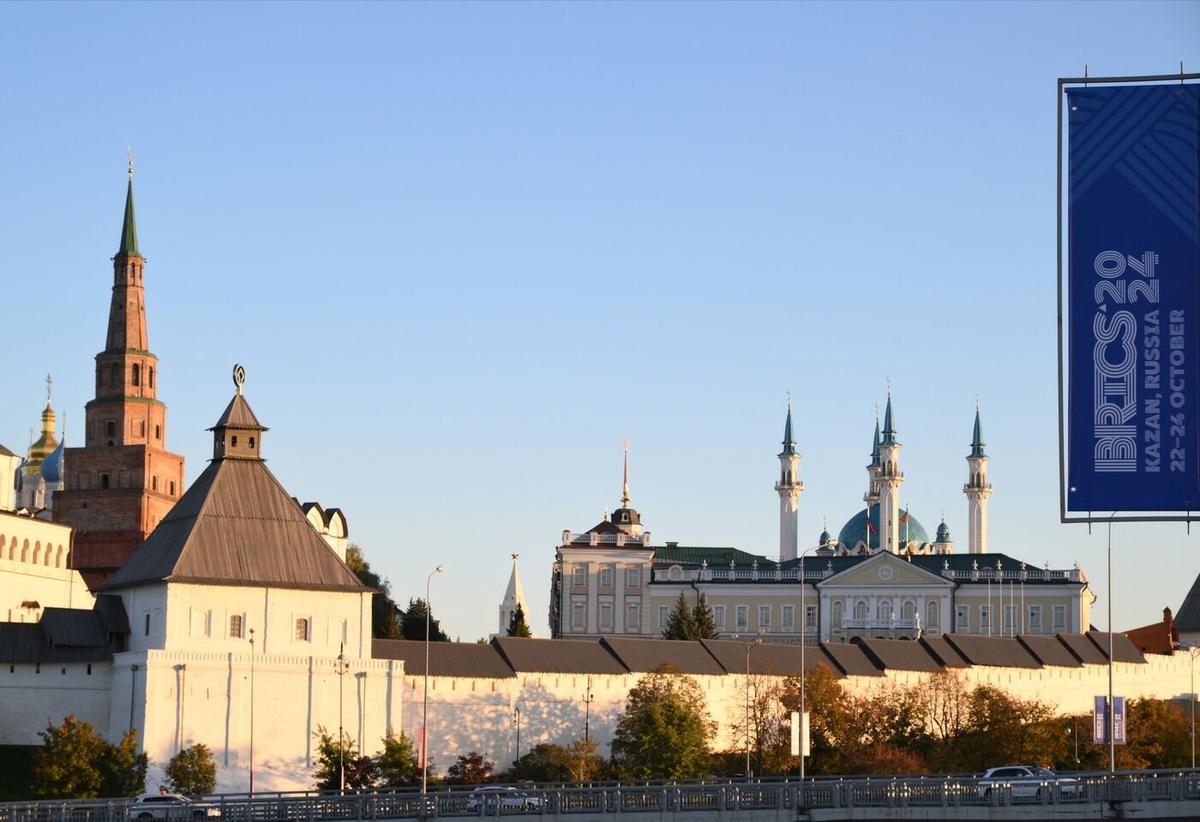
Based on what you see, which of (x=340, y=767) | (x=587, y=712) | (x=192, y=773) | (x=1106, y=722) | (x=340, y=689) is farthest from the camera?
(x=587, y=712)

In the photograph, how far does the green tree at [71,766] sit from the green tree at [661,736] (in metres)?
27.2

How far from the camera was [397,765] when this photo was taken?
3787 inches

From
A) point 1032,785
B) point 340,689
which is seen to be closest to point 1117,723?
point 1032,785

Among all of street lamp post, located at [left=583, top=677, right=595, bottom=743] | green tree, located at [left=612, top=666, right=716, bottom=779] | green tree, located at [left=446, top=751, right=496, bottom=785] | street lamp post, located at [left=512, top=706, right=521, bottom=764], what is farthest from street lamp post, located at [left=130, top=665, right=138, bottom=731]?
street lamp post, located at [left=583, top=677, right=595, bottom=743]

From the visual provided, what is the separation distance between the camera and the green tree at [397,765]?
95.6m

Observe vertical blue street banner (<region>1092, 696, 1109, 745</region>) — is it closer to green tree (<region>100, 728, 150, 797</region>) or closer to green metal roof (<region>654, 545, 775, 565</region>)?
green tree (<region>100, 728, 150, 797</region>)

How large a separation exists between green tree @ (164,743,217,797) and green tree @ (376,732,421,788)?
6.87m

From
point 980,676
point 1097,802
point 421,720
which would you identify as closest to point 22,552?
point 421,720

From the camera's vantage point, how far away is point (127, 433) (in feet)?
500

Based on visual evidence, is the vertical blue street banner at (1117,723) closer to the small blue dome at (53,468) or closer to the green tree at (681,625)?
the green tree at (681,625)

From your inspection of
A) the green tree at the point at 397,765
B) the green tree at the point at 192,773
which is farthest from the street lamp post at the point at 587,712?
the green tree at the point at 192,773

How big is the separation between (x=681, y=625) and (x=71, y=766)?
83.9 m

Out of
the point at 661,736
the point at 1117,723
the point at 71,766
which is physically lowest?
the point at 71,766

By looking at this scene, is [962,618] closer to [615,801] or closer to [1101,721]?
[1101,721]
